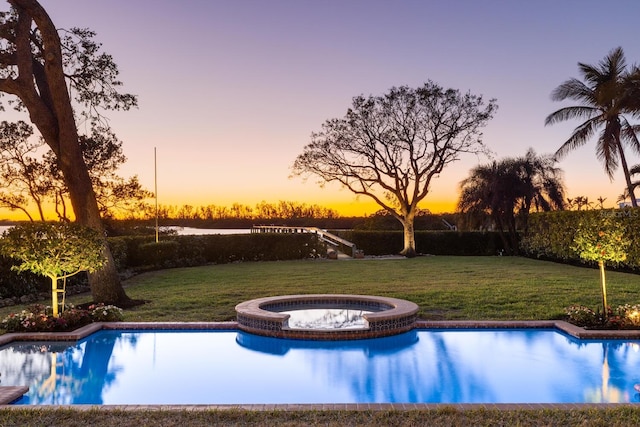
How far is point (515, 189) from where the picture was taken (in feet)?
86.6

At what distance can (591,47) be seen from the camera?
1905cm

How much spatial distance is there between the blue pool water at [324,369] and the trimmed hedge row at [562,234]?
10.5m

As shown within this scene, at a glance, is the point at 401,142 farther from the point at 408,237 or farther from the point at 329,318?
the point at 329,318

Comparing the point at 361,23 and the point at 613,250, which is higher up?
the point at 361,23

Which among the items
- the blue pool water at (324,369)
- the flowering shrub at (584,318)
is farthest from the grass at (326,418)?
the flowering shrub at (584,318)

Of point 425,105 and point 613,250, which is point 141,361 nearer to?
point 613,250

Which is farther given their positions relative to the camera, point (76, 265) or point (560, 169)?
point (560, 169)

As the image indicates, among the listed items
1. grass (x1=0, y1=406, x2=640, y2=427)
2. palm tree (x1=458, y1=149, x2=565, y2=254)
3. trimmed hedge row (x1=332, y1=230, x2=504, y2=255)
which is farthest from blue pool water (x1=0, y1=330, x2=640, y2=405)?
trimmed hedge row (x1=332, y1=230, x2=504, y2=255)

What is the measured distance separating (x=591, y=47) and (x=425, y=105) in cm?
871

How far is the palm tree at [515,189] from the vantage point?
86.7 ft

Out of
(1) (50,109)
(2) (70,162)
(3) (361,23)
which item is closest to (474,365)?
(2) (70,162)

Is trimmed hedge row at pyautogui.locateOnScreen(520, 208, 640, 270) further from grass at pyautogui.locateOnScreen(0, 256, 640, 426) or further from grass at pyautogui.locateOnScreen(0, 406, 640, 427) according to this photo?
grass at pyautogui.locateOnScreen(0, 406, 640, 427)

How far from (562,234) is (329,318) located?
16084 mm

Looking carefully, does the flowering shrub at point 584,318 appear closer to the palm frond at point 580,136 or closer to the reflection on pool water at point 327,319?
the reflection on pool water at point 327,319
